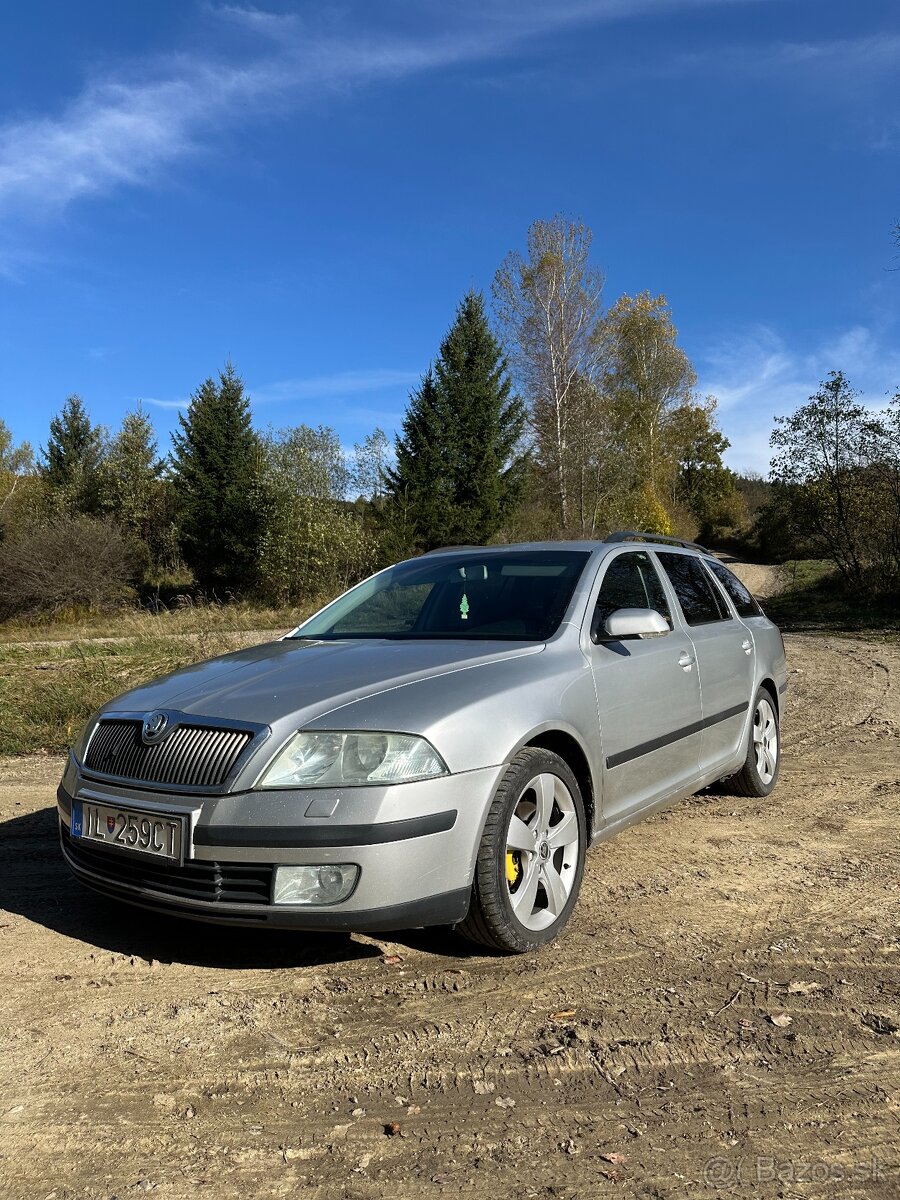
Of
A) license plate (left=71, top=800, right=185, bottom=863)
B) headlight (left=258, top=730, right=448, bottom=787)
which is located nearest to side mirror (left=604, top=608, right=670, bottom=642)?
headlight (left=258, top=730, right=448, bottom=787)

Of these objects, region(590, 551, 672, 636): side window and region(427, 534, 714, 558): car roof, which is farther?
region(427, 534, 714, 558): car roof

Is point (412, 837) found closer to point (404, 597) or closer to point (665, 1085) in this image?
point (665, 1085)

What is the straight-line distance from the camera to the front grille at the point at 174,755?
3.04 meters

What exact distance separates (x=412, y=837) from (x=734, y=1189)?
4.26 ft

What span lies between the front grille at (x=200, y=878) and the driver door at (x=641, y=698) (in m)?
1.57

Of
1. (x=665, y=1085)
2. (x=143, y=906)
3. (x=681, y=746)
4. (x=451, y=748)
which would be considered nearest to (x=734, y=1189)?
Result: (x=665, y=1085)

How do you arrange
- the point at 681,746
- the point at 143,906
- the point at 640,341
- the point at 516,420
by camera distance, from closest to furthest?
1. the point at 143,906
2. the point at 681,746
3. the point at 516,420
4. the point at 640,341

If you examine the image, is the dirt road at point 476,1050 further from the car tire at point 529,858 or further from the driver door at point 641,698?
the driver door at point 641,698

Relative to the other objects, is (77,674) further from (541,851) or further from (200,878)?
(541,851)

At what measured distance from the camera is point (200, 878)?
299 centimetres

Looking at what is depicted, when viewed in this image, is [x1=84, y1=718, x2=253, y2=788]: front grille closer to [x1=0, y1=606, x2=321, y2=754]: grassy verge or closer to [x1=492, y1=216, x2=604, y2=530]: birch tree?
[x1=0, y1=606, x2=321, y2=754]: grassy verge

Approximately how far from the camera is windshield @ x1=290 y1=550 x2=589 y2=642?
410 cm

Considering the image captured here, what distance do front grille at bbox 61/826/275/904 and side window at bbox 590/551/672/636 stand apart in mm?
1884

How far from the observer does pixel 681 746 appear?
454cm
